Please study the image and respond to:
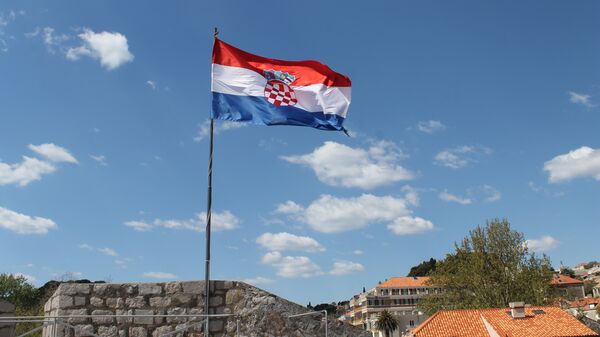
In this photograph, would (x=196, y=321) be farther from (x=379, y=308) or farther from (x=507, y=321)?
(x=379, y=308)

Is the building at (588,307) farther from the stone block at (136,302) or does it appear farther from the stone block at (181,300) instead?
the stone block at (136,302)

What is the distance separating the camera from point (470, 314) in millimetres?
36969

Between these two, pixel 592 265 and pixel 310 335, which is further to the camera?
pixel 592 265

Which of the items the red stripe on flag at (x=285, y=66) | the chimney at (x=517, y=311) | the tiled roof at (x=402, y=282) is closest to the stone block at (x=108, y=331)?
the red stripe on flag at (x=285, y=66)

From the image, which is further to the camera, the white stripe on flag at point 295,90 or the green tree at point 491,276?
the green tree at point 491,276

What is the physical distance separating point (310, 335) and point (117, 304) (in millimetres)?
2980

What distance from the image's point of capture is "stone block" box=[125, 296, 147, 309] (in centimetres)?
845

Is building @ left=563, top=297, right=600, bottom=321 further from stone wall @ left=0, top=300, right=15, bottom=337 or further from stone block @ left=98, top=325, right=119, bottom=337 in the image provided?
stone wall @ left=0, top=300, right=15, bottom=337

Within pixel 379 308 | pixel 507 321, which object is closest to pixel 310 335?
pixel 507 321

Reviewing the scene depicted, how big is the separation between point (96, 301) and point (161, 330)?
41.8 inches

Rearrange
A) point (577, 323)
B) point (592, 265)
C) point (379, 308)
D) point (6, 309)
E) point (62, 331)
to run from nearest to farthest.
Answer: point (62, 331) → point (6, 309) → point (577, 323) → point (379, 308) → point (592, 265)

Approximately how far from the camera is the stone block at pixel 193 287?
866cm

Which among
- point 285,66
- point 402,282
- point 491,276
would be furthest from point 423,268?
point 285,66

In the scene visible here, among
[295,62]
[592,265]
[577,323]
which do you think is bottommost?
[577,323]
